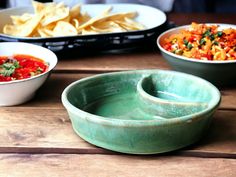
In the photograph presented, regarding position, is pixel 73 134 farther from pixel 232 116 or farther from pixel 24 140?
pixel 232 116

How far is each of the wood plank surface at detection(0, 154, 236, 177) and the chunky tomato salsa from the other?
259mm

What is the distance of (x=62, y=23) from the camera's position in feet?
4.82

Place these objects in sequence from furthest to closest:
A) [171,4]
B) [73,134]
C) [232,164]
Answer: [171,4], [73,134], [232,164]

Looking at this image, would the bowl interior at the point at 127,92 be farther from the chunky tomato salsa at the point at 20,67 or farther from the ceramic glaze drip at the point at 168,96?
the chunky tomato salsa at the point at 20,67

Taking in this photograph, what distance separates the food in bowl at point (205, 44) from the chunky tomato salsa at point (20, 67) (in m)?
0.36

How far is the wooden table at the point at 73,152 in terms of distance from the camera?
0.90 m

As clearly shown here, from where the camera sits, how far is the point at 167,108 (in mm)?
1015

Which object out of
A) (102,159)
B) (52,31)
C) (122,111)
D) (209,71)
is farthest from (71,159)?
(52,31)

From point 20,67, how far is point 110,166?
0.42 m

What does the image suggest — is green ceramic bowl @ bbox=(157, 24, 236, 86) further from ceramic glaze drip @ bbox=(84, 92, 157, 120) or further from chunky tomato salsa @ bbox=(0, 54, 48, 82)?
chunky tomato salsa @ bbox=(0, 54, 48, 82)

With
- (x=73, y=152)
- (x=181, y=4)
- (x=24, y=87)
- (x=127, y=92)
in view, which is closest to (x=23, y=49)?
(x=24, y=87)

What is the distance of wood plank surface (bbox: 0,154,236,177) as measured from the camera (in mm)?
887

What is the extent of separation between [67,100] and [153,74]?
0.24 meters

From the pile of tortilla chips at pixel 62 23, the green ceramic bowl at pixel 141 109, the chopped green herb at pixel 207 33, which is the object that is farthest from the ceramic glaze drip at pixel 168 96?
the pile of tortilla chips at pixel 62 23
